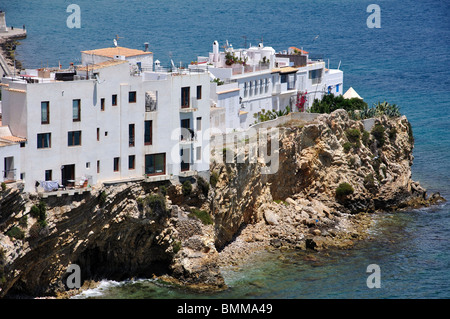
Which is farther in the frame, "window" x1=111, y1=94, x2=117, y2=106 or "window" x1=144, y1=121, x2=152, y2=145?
"window" x1=144, y1=121, x2=152, y2=145

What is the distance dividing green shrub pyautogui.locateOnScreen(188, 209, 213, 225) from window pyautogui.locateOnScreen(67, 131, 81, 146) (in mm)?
11161

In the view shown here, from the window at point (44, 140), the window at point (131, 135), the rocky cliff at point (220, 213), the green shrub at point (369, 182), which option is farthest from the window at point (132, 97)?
the green shrub at point (369, 182)

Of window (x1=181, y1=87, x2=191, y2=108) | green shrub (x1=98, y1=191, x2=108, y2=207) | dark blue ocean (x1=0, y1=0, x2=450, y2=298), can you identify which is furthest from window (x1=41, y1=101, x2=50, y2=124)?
dark blue ocean (x1=0, y1=0, x2=450, y2=298)

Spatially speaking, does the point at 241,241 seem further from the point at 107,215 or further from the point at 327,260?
Answer: the point at 107,215

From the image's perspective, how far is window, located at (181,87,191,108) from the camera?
70500 millimetres

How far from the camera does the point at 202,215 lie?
7150cm

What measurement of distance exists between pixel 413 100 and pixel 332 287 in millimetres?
78783

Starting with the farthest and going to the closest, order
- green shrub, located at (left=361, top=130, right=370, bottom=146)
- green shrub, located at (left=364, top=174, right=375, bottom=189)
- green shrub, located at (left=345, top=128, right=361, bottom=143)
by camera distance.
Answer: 1. green shrub, located at (left=361, top=130, right=370, bottom=146)
2. green shrub, located at (left=345, top=128, right=361, bottom=143)
3. green shrub, located at (left=364, top=174, right=375, bottom=189)

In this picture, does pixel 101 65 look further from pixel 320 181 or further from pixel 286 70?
pixel 286 70

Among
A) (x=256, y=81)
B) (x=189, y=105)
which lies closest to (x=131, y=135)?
(x=189, y=105)

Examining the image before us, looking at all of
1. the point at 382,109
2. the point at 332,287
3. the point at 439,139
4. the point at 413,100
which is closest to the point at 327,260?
the point at 332,287

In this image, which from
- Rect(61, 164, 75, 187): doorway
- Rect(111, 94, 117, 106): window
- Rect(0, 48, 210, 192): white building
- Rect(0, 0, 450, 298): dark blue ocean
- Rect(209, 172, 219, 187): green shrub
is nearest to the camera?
Rect(0, 48, 210, 192): white building

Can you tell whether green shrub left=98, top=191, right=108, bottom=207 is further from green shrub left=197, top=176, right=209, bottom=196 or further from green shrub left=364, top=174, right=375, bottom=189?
green shrub left=364, top=174, right=375, bottom=189

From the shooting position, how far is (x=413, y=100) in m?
A: 145
